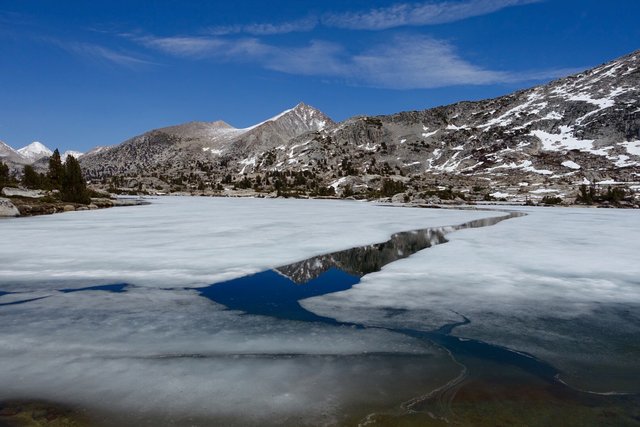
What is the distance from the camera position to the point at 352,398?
5.87m

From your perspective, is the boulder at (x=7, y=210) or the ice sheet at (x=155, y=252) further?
the boulder at (x=7, y=210)

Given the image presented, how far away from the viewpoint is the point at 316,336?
8.33 m

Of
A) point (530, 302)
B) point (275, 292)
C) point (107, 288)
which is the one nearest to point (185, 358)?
point (275, 292)

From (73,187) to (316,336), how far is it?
7211 centimetres

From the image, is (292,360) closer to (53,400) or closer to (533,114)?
(53,400)

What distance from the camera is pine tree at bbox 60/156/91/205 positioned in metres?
64.2

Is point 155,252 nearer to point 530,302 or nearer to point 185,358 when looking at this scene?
point 185,358

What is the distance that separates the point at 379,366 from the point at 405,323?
2.35 metres

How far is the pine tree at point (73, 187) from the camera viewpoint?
6425 centimetres

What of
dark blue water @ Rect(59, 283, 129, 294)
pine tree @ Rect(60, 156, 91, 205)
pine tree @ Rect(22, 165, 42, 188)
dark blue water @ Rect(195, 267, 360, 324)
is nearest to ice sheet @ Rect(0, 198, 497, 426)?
dark blue water @ Rect(59, 283, 129, 294)

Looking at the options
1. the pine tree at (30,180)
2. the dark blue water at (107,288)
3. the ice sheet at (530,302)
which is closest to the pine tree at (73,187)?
the pine tree at (30,180)

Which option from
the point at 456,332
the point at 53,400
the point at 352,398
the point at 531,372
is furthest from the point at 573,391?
the point at 53,400

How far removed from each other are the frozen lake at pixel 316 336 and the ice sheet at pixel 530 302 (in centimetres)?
5

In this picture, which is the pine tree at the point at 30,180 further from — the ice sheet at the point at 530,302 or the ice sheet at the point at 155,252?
the ice sheet at the point at 530,302
